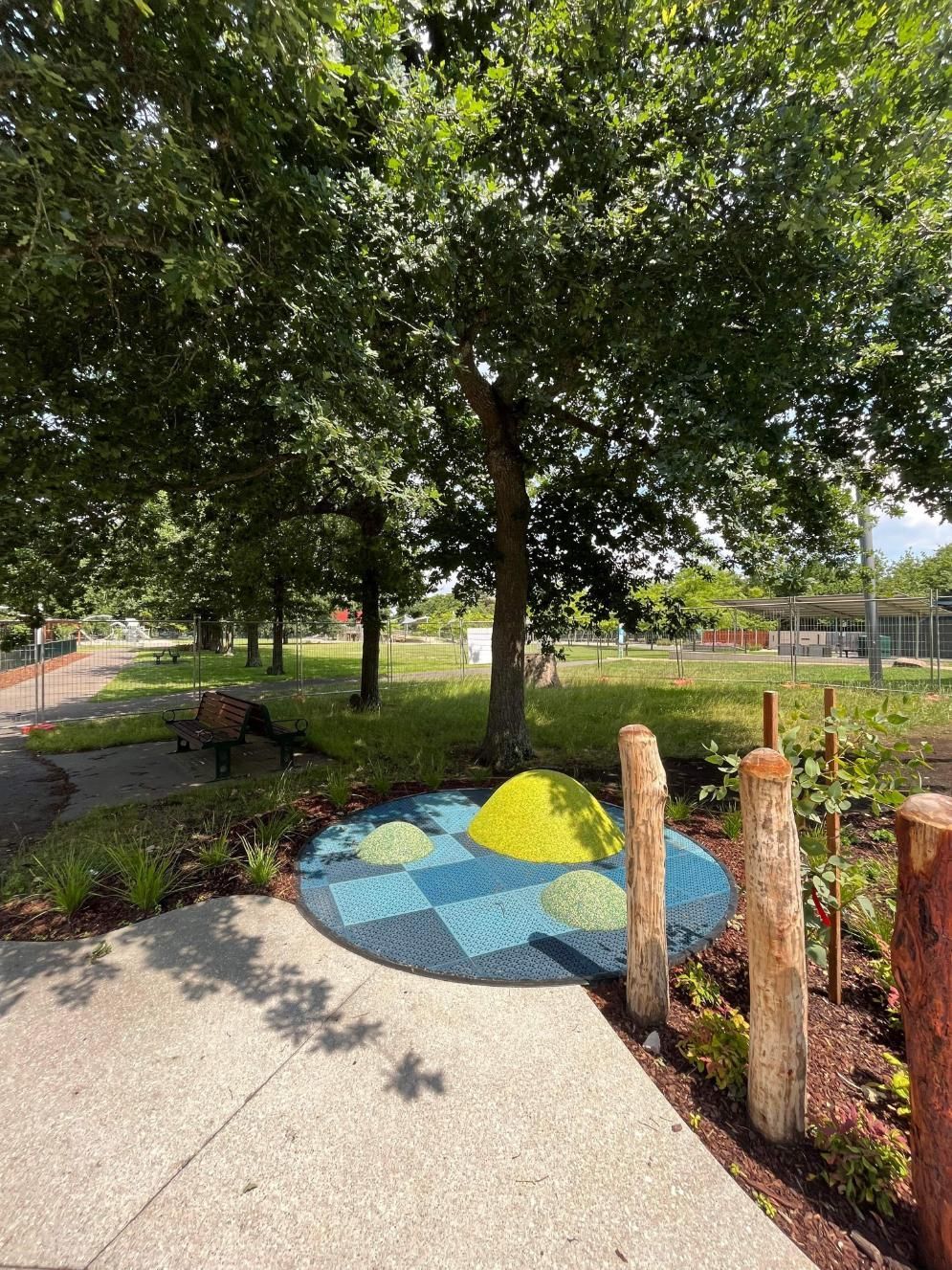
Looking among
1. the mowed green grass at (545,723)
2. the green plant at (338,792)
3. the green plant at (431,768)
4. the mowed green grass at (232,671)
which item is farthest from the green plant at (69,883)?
the mowed green grass at (232,671)

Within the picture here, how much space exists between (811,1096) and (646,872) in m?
0.97

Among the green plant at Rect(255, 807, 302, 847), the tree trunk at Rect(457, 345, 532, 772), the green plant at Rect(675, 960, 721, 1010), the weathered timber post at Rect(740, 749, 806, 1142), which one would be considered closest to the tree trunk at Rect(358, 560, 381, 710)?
the tree trunk at Rect(457, 345, 532, 772)

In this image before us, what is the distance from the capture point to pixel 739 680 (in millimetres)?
18469

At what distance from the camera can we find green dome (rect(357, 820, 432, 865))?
14.3 feet

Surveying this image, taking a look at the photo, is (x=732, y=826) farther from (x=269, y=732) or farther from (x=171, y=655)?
(x=171, y=655)

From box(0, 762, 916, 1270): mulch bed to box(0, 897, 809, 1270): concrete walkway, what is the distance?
99 mm

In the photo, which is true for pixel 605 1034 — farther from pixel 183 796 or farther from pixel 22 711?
pixel 22 711

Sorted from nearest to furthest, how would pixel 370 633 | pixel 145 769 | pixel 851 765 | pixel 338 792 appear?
pixel 851 765
pixel 338 792
pixel 145 769
pixel 370 633

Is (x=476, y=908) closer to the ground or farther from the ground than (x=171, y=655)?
closer to the ground

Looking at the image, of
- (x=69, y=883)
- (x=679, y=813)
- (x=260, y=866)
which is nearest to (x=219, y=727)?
(x=69, y=883)

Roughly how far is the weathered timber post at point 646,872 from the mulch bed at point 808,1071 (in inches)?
6.7

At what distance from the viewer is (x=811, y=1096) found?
2160mm

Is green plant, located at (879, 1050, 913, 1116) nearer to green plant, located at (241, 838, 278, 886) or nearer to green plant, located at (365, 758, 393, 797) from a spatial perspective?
green plant, located at (241, 838, 278, 886)

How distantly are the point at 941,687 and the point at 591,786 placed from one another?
13575 millimetres
